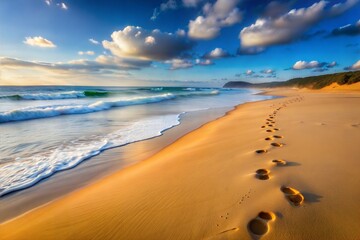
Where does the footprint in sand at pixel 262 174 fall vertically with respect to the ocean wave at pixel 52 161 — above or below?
above

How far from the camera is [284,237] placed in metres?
1.57

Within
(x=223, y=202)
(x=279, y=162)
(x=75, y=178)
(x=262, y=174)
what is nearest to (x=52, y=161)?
(x=75, y=178)

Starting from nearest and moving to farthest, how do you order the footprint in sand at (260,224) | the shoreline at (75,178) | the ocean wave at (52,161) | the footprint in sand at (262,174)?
the footprint in sand at (260,224) < the footprint in sand at (262,174) < the shoreline at (75,178) < the ocean wave at (52,161)

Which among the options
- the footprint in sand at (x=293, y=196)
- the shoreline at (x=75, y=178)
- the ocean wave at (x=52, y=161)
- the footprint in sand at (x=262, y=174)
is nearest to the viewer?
the footprint in sand at (x=293, y=196)

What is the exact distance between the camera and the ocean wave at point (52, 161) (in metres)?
3.41

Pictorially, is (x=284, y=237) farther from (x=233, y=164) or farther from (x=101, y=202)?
(x=101, y=202)

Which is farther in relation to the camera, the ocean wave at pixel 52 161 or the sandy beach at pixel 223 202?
the ocean wave at pixel 52 161

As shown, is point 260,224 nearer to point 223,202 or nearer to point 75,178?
point 223,202

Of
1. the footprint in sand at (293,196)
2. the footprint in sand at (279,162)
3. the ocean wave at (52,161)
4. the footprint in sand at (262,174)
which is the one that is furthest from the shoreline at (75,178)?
the footprint in sand at (293,196)

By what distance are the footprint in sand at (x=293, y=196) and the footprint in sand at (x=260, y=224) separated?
0.33 m

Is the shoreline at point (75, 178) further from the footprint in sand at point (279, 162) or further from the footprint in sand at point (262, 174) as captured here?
the footprint in sand at point (279, 162)

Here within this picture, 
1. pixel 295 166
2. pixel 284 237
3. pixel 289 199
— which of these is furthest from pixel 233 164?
pixel 284 237

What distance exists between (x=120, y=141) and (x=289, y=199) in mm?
4892

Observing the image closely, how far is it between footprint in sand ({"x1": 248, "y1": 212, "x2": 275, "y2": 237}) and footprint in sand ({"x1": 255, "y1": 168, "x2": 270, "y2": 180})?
30.2 inches
